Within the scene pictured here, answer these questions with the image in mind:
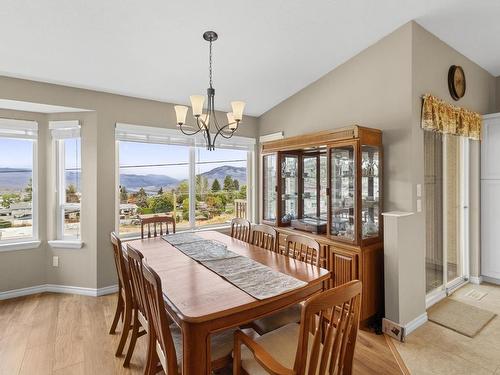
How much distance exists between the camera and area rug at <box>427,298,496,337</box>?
263 cm

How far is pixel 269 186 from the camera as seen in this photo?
403 centimetres

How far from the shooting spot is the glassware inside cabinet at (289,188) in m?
3.75

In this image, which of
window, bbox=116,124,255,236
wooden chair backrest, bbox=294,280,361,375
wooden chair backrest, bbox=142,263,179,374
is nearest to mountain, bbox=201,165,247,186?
window, bbox=116,124,255,236

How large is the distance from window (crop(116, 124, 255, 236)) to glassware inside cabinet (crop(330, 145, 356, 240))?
195 centimetres

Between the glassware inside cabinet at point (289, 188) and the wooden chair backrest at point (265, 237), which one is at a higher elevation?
the glassware inside cabinet at point (289, 188)

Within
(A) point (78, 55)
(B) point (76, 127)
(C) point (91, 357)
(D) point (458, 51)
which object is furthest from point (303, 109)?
(C) point (91, 357)

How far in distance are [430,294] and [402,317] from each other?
91 centimetres

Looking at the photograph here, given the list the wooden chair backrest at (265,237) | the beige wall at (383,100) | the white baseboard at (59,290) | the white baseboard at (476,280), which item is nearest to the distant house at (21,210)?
the white baseboard at (59,290)

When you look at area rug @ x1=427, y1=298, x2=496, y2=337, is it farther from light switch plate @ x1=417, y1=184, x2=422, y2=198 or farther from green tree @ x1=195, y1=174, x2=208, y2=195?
green tree @ x1=195, y1=174, x2=208, y2=195

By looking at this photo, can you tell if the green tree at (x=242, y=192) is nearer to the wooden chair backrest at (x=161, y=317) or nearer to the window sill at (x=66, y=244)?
the window sill at (x=66, y=244)

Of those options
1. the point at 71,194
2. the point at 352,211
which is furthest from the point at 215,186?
the point at 352,211

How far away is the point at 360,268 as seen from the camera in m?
2.60

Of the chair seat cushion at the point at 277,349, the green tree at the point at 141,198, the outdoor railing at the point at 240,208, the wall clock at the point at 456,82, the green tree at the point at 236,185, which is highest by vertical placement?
the wall clock at the point at 456,82

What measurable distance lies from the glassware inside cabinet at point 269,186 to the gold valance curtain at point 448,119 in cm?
175
